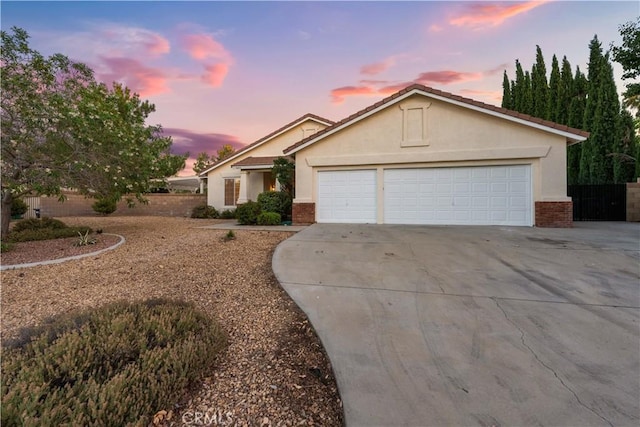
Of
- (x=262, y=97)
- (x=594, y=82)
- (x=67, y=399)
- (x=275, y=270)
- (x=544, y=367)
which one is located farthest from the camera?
(x=594, y=82)

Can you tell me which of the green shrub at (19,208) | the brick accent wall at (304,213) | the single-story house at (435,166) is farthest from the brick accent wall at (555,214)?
the green shrub at (19,208)

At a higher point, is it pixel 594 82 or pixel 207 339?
pixel 594 82

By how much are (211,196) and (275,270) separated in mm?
14137

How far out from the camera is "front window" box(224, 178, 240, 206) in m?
17.6

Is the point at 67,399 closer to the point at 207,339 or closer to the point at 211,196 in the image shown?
the point at 207,339

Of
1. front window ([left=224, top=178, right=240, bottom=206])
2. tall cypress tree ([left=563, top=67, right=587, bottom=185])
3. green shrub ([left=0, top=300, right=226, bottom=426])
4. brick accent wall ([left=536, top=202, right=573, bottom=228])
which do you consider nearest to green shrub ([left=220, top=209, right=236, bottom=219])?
front window ([left=224, top=178, right=240, bottom=206])

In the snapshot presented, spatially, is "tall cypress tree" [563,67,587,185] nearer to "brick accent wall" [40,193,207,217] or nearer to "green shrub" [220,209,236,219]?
"green shrub" [220,209,236,219]

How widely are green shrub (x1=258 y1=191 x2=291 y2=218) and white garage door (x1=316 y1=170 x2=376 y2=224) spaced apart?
2.05m

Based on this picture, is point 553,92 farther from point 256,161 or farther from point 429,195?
point 256,161

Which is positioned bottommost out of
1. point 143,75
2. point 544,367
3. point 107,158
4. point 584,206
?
point 544,367

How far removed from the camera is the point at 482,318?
3.47 metres

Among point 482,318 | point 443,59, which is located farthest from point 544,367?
point 443,59

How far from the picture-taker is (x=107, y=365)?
7.63 feet

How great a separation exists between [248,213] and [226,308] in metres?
8.33
